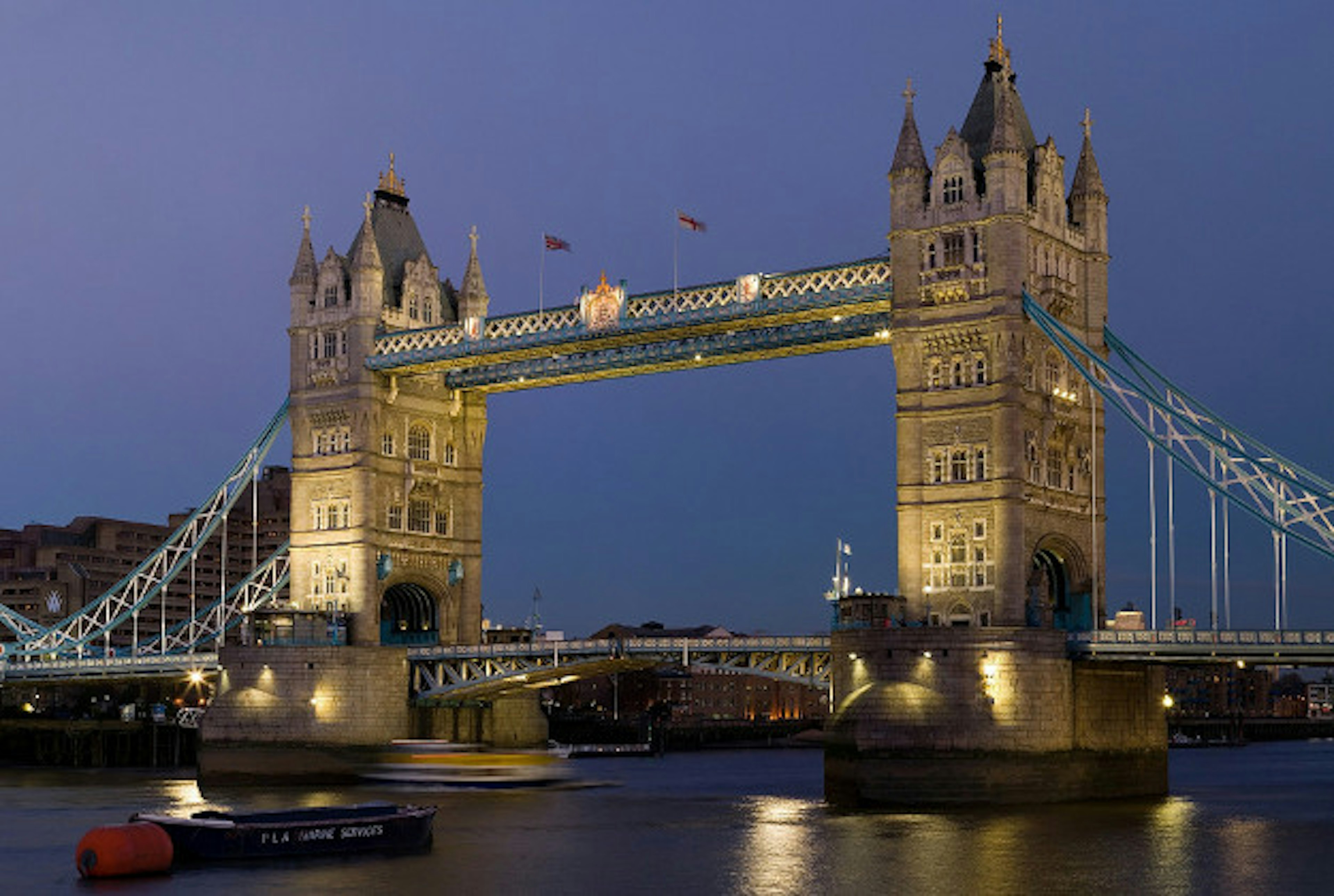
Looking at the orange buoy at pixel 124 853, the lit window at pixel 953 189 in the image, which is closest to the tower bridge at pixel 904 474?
the lit window at pixel 953 189

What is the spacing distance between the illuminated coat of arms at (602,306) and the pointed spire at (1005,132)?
693 inches

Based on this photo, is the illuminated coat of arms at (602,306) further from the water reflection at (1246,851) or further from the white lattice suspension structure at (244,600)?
the water reflection at (1246,851)

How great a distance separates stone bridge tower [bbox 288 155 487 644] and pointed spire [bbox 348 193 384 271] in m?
0.08

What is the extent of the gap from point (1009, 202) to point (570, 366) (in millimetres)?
23928

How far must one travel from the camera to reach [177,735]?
130 meters

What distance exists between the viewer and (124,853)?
53.4m

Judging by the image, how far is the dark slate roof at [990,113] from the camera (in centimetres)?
7769

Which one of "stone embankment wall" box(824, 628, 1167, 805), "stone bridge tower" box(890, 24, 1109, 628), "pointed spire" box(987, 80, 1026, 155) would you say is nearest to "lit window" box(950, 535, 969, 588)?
"stone bridge tower" box(890, 24, 1109, 628)

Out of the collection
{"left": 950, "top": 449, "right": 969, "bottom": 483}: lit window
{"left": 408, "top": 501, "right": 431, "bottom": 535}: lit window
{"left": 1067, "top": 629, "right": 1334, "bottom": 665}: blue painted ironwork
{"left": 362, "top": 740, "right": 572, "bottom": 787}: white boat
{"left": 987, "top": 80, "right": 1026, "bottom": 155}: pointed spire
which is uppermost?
{"left": 987, "top": 80, "right": 1026, "bottom": 155}: pointed spire

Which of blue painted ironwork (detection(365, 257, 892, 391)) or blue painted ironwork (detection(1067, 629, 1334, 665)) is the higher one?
blue painted ironwork (detection(365, 257, 892, 391))

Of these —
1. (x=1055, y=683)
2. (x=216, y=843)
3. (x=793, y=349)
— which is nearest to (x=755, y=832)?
(x=1055, y=683)

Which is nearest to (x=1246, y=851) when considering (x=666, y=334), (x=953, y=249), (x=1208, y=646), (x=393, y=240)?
(x=1208, y=646)

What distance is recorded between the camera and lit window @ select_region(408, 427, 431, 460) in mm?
95938

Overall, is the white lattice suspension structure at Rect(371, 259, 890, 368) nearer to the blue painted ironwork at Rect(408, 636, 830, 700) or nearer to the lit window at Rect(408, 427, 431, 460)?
the lit window at Rect(408, 427, 431, 460)
